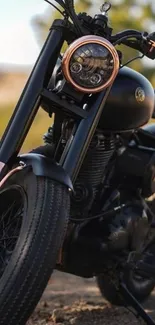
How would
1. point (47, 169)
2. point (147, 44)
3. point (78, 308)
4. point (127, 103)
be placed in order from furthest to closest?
point (78, 308), point (127, 103), point (147, 44), point (47, 169)

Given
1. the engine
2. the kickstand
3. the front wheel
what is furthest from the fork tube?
the kickstand

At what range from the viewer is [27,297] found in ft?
9.36

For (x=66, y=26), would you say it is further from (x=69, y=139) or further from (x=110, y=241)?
(x=110, y=241)

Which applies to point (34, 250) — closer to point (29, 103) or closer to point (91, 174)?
point (29, 103)

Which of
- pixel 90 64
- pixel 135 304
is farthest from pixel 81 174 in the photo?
pixel 90 64

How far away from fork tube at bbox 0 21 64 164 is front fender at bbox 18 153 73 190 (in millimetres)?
88

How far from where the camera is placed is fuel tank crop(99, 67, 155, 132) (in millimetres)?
3863

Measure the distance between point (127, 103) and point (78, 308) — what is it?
1.56m

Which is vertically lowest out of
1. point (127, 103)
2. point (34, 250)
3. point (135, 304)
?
point (135, 304)

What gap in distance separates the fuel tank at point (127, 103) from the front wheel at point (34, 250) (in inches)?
36.9

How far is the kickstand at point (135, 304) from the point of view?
4090 millimetres

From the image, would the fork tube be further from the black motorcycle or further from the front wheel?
the front wheel

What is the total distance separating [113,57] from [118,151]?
1.04 meters

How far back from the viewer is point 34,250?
2850 mm
